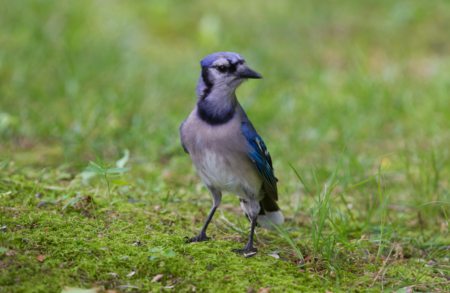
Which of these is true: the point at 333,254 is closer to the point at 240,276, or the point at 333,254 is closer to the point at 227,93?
the point at 240,276

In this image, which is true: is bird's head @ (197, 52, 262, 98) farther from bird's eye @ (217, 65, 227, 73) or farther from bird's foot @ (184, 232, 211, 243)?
bird's foot @ (184, 232, 211, 243)

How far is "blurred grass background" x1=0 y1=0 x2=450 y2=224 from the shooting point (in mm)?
5145

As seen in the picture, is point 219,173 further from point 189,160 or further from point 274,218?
point 189,160

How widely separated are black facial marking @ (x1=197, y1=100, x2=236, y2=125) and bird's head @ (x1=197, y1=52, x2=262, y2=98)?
15 centimetres

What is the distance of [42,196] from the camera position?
351cm

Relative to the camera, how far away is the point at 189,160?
17.1 ft

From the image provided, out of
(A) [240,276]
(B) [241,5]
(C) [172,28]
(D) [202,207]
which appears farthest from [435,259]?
(B) [241,5]

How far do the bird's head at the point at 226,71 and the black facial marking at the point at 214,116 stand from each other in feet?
0.50

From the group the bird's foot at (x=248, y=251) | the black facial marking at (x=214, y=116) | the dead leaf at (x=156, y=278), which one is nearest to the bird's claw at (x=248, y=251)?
the bird's foot at (x=248, y=251)

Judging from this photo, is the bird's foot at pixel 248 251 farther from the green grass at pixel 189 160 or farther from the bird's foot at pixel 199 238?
the bird's foot at pixel 199 238

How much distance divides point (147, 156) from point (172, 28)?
181 inches

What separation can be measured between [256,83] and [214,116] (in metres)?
4.14

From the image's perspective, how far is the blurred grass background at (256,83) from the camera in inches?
203

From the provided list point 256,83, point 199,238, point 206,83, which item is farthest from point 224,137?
point 256,83
